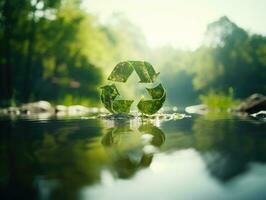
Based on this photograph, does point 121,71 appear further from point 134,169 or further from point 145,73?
point 134,169

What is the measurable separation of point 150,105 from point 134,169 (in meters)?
11.3

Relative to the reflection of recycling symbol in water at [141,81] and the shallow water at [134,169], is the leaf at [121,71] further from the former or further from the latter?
the shallow water at [134,169]

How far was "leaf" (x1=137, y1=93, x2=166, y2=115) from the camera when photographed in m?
16.3

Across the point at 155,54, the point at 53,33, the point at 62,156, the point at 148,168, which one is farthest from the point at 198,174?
the point at 155,54

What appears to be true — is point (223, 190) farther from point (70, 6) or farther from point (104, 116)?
A: point (70, 6)

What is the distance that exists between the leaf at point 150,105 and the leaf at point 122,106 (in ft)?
2.41

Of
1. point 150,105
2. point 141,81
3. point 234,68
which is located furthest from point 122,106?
point 234,68

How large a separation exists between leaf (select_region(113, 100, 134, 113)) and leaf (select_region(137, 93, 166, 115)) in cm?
73

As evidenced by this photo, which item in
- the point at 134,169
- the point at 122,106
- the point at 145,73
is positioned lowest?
the point at 134,169

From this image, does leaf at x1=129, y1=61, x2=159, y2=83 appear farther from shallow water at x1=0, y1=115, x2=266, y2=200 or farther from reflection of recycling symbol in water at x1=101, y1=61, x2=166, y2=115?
shallow water at x1=0, y1=115, x2=266, y2=200

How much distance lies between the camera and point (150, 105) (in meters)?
16.7

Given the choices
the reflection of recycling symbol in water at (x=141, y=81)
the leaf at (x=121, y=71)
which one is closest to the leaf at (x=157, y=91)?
the reflection of recycling symbol in water at (x=141, y=81)

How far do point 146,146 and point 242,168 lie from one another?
8.41 feet

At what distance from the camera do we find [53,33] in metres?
35.5
